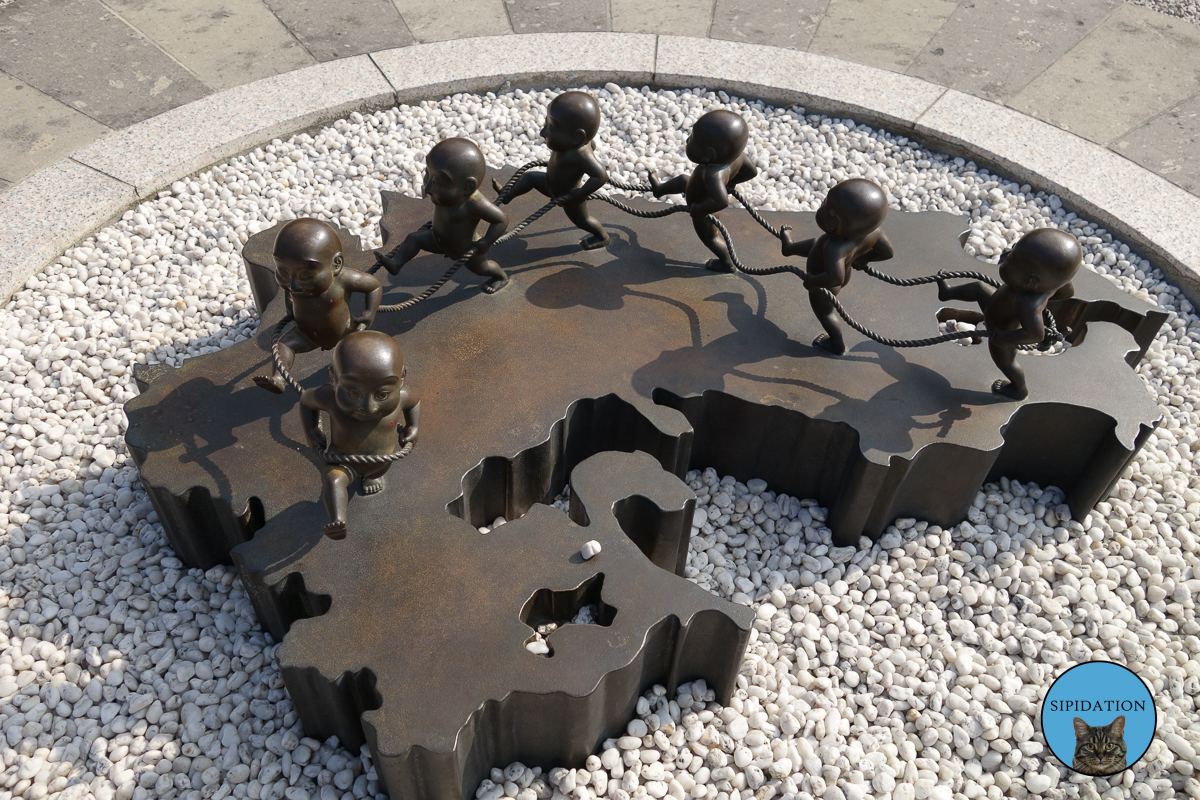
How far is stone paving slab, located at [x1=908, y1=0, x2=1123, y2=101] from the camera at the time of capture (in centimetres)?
679

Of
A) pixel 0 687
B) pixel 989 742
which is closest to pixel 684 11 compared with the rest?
pixel 989 742

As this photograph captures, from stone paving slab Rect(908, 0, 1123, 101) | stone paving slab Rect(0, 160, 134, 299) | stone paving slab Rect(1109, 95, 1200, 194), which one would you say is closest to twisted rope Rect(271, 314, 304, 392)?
stone paving slab Rect(0, 160, 134, 299)

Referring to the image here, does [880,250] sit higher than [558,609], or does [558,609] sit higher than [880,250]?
[880,250]

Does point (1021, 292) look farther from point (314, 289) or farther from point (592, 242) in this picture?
point (314, 289)

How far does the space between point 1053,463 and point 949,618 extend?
985mm

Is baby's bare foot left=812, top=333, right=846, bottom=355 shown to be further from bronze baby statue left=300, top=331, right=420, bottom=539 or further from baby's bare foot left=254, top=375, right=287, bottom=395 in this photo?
baby's bare foot left=254, top=375, right=287, bottom=395

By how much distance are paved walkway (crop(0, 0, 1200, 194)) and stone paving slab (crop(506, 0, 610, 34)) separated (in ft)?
0.05

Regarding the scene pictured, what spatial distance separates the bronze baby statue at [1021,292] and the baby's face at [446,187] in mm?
2127

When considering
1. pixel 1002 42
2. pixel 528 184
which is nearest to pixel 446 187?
pixel 528 184

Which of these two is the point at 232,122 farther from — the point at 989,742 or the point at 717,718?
the point at 989,742

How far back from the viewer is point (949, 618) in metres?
3.83

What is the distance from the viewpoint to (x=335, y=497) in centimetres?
318

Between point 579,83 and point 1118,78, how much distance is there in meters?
4.09

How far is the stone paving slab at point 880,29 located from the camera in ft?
23.0
